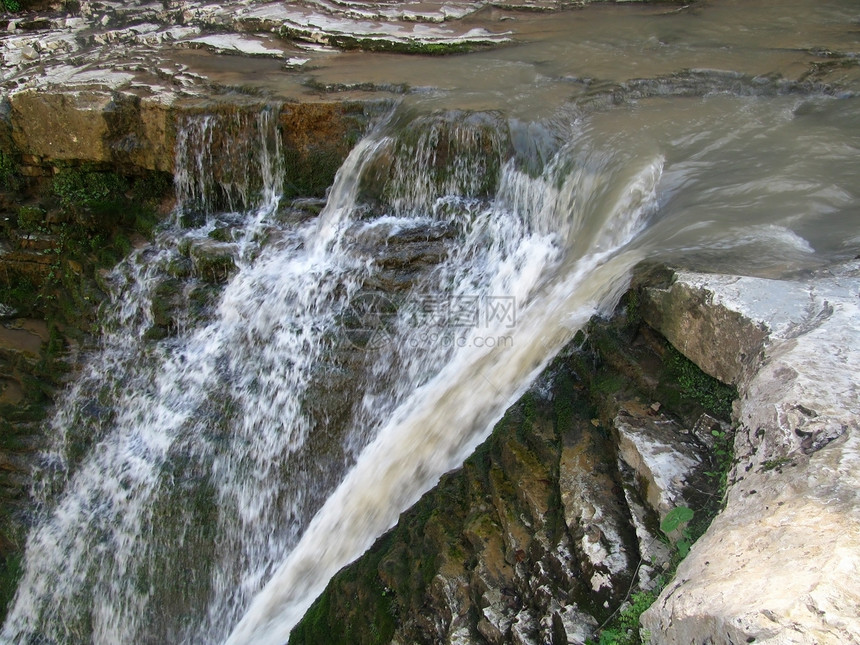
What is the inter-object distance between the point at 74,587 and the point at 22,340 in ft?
9.36

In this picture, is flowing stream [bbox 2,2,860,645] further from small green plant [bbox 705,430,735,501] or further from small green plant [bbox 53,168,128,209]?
small green plant [bbox 705,430,735,501]

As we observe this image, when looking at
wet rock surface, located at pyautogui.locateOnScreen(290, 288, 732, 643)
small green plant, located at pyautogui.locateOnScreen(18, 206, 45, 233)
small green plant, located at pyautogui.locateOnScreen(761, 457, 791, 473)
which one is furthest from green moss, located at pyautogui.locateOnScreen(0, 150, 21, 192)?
small green plant, located at pyautogui.locateOnScreen(761, 457, 791, 473)

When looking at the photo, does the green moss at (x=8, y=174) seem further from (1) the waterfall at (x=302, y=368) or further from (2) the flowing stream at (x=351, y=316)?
(1) the waterfall at (x=302, y=368)

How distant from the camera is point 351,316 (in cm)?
565

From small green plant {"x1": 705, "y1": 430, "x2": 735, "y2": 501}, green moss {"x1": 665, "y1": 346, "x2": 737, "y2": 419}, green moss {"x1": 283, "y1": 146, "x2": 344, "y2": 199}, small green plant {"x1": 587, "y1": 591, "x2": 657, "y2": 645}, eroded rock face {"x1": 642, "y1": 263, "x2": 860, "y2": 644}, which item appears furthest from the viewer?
green moss {"x1": 283, "y1": 146, "x2": 344, "y2": 199}

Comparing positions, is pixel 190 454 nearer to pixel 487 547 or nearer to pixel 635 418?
pixel 487 547

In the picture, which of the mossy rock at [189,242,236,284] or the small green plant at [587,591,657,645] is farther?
the mossy rock at [189,242,236,284]

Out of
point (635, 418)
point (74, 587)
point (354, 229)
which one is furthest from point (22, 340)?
point (635, 418)

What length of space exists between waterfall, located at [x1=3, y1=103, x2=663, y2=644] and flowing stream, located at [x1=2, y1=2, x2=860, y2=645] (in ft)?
0.07

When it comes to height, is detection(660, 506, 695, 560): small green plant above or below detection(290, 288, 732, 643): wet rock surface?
above

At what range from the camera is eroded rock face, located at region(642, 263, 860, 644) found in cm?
199

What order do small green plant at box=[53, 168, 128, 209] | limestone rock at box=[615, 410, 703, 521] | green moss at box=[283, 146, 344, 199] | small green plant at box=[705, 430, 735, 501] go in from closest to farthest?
1. small green plant at box=[705, 430, 735, 501]
2. limestone rock at box=[615, 410, 703, 521]
3. green moss at box=[283, 146, 344, 199]
4. small green plant at box=[53, 168, 128, 209]

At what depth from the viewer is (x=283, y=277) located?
600cm

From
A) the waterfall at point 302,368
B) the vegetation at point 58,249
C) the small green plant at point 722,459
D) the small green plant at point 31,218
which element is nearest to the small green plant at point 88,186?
the vegetation at point 58,249
